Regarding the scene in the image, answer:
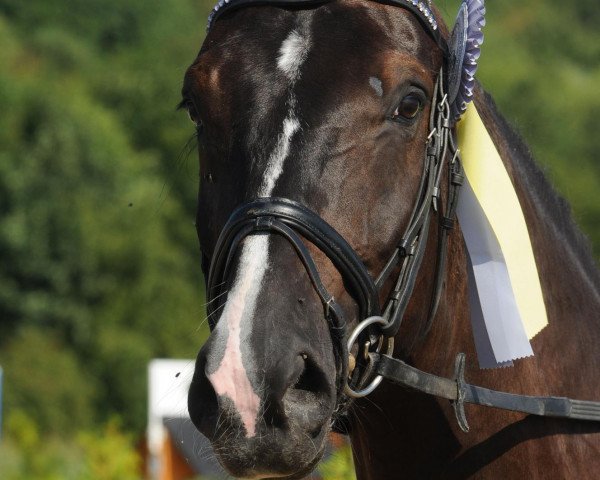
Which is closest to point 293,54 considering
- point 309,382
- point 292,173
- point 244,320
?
point 292,173

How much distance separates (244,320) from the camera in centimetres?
284

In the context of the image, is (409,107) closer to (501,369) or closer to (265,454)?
(501,369)

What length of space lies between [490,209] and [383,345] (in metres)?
0.59

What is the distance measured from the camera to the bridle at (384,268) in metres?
2.98

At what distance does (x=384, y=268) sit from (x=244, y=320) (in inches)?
20.8

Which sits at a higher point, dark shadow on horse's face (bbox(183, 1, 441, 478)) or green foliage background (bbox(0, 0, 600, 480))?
dark shadow on horse's face (bbox(183, 1, 441, 478))

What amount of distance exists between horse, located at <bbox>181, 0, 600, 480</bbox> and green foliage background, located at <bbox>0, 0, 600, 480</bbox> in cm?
2493

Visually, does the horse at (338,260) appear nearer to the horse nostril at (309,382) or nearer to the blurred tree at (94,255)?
the horse nostril at (309,382)

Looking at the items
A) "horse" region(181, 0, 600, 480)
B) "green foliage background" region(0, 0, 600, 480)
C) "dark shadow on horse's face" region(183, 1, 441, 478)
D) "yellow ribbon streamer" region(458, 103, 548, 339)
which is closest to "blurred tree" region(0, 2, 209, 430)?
"green foliage background" region(0, 0, 600, 480)

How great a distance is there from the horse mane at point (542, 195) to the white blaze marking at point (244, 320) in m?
1.06

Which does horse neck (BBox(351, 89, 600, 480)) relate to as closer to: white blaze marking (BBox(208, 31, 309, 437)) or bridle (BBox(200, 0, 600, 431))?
bridle (BBox(200, 0, 600, 431))

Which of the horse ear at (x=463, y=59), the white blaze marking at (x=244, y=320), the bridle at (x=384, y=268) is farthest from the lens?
the horse ear at (x=463, y=59)

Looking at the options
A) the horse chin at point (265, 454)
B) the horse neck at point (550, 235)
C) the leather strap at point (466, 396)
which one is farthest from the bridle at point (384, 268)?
the horse neck at point (550, 235)

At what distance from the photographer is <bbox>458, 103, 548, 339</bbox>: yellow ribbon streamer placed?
3514mm
